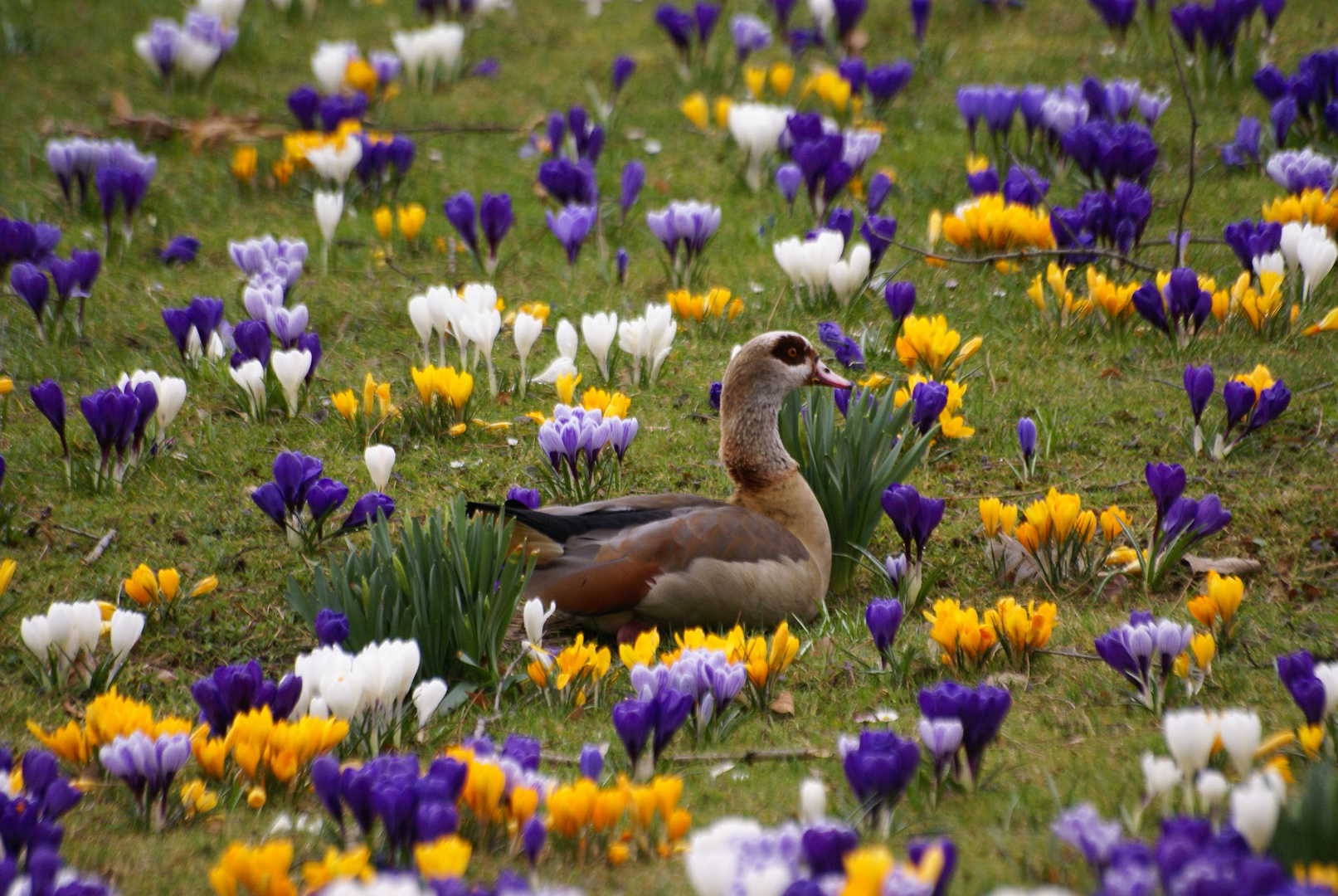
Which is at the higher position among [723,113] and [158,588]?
[723,113]

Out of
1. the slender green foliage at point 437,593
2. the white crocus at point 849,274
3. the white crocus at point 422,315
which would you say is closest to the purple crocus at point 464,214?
the white crocus at point 422,315

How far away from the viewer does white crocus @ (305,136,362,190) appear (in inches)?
307

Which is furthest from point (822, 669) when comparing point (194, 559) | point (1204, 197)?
point (1204, 197)

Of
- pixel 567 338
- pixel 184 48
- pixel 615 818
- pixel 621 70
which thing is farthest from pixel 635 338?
pixel 184 48

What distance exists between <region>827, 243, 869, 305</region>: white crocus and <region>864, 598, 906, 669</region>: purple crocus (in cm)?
285

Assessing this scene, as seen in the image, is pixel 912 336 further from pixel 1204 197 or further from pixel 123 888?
pixel 123 888

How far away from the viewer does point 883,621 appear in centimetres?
384

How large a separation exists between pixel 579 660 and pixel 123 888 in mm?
1441

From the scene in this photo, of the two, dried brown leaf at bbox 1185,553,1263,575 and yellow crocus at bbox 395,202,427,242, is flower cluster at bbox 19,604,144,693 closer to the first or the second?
dried brown leaf at bbox 1185,553,1263,575

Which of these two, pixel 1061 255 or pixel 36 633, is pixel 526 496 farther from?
pixel 1061 255

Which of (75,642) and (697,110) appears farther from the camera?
(697,110)

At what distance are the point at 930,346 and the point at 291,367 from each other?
2.92m

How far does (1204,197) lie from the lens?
25.0 feet

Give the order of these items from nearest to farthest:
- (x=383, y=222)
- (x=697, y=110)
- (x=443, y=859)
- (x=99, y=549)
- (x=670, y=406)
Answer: (x=443, y=859)
(x=99, y=549)
(x=670, y=406)
(x=383, y=222)
(x=697, y=110)
